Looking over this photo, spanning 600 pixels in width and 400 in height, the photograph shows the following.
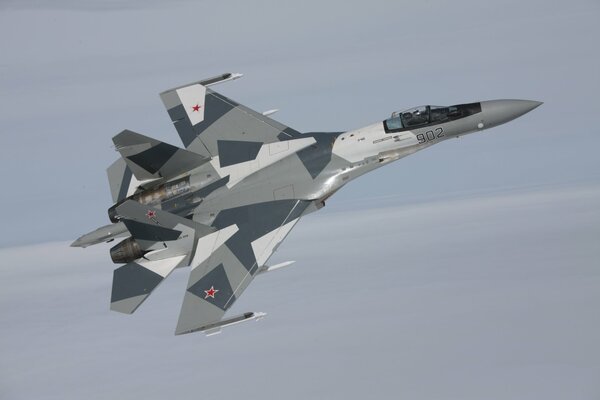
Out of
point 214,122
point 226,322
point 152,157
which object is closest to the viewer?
point 226,322

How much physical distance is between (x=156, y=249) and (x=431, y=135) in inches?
400

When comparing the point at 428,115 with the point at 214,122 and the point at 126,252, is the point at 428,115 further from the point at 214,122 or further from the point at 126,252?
the point at 126,252

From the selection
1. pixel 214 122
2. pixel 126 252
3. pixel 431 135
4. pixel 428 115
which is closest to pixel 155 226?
pixel 126 252

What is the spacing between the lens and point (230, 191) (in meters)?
22.5

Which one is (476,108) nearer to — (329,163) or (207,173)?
(329,163)

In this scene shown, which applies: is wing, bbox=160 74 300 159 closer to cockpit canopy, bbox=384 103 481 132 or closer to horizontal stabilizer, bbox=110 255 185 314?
cockpit canopy, bbox=384 103 481 132

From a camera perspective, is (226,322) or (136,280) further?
(136,280)

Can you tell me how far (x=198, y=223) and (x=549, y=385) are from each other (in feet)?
83.5

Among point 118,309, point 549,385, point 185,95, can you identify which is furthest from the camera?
point 549,385

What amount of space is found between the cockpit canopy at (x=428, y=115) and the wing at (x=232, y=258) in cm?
417

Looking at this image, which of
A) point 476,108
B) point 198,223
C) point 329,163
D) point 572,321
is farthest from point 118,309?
point 572,321

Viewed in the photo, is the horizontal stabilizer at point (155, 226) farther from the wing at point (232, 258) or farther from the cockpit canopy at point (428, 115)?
the cockpit canopy at point (428, 115)

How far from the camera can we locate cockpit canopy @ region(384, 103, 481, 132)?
21703 millimetres

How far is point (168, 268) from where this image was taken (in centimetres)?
2178
